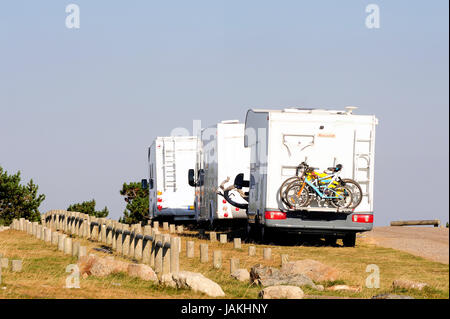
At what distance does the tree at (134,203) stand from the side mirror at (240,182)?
2457 cm

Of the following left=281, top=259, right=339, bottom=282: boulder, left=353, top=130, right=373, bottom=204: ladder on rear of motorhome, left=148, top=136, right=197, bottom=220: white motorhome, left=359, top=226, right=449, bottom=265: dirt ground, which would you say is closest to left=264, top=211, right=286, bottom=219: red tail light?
left=353, top=130, right=373, bottom=204: ladder on rear of motorhome

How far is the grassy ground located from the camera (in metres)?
15.4

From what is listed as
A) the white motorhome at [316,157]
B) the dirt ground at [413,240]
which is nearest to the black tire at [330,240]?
the dirt ground at [413,240]

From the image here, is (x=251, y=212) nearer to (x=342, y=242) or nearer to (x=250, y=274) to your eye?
(x=342, y=242)

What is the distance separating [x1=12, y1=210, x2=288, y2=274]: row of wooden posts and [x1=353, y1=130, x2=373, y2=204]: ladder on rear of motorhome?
144 inches

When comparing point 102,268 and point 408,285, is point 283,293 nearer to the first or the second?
point 408,285

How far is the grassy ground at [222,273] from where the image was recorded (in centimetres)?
1535

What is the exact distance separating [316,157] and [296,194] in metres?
1.27

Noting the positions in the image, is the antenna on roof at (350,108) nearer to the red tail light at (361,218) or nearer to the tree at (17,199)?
the red tail light at (361,218)

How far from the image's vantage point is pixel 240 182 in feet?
95.3

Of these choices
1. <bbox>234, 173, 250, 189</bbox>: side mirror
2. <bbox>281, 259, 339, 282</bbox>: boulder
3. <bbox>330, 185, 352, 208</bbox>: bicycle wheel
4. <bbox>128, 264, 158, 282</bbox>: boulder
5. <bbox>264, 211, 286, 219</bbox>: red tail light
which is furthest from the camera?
<bbox>234, 173, 250, 189</bbox>: side mirror

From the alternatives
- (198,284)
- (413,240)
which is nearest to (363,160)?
(413,240)

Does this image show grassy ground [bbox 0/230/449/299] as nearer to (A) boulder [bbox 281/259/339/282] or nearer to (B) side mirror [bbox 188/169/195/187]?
(A) boulder [bbox 281/259/339/282]
